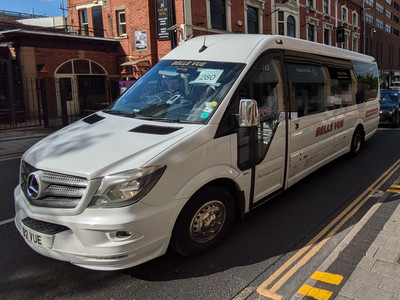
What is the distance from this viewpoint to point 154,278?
321 centimetres

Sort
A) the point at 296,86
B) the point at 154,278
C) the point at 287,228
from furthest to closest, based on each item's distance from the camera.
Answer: the point at 296,86, the point at 287,228, the point at 154,278

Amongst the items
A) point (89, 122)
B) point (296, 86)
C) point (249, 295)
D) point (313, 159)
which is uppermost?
point (296, 86)

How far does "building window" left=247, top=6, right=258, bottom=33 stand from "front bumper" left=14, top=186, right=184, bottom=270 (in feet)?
76.2

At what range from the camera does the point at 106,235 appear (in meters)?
2.76

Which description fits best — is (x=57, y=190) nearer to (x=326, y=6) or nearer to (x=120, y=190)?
(x=120, y=190)

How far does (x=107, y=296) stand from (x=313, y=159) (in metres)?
3.94

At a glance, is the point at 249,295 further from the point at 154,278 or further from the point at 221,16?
the point at 221,16

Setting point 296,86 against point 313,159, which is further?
point 313,159

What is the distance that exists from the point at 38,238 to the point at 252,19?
24260mm

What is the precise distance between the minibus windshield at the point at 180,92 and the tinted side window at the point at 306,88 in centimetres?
129

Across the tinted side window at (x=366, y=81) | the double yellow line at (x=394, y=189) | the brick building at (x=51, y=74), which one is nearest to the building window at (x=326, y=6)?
the brick building at (x=51, y=74)

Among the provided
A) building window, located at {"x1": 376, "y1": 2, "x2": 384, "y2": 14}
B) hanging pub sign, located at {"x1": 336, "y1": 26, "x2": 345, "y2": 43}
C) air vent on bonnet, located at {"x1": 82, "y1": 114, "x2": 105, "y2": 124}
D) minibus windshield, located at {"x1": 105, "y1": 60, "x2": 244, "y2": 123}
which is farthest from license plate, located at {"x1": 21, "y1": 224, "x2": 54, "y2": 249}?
building window, located at {"x1": 376, "y1": 2, "x2": 384, "y2": 14}

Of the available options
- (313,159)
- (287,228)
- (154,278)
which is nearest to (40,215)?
(154,278)

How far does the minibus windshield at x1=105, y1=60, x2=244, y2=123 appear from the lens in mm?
3646
